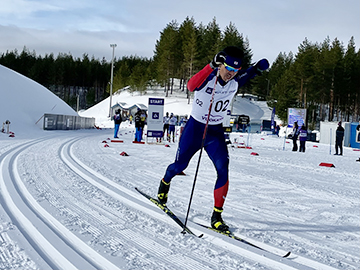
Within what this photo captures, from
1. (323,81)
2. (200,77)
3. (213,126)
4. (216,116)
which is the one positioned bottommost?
(213,126)

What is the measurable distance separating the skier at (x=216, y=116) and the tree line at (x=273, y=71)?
1937 inches

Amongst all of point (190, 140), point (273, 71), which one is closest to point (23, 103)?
point (190, 140)

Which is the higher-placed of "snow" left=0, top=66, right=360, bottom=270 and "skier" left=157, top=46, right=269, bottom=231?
"skier" left=157, top=46, right=269, bottom=231

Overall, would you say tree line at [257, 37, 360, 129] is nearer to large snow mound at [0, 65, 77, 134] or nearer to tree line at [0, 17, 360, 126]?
tree line at [0, 17, 360, 126]

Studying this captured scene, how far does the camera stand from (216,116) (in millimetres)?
3998

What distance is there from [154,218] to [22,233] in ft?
4.76

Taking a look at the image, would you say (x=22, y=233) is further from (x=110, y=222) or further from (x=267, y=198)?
(x=267, y=198)

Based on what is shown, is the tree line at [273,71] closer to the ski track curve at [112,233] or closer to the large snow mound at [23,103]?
the large snow mound at [23,103]

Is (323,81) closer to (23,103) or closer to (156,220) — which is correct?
(23,103)

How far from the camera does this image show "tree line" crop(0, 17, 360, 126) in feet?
172

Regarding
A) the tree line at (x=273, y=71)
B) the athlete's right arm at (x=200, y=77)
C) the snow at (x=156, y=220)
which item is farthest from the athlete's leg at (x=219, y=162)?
the tree line at (x=273, y=71)

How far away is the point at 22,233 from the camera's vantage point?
3.25 metres

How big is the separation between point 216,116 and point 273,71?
80.6 metres

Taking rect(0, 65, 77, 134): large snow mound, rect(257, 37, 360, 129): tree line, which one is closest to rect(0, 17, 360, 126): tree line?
rect(257, 37, 360, 129): tree line
